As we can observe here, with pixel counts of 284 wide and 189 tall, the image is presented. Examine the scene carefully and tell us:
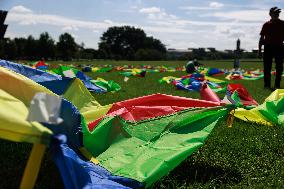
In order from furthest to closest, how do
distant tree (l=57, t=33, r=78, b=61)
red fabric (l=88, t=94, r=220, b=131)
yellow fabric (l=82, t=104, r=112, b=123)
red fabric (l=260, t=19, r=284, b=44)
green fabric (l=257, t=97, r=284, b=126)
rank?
distant tree (l=57, t=33, r=78, b=61), red fabric (l=260, t=19, r=284, b=44), green fabric (l=257, t=97, r=284, b=126), yellow fabric (l=82, t=104, r=112, b=123), red fabric (l=88, t=94, r=220, b=131)

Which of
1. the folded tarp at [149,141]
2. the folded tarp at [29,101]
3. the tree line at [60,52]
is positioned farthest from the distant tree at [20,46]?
the folded tarp at [29,101]

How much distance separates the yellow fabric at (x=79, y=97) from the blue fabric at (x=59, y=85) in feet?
0.13

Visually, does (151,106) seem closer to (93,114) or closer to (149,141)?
(93,114)

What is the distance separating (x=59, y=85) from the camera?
4.83 meters

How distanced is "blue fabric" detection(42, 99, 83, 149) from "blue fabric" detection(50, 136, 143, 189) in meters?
0.15

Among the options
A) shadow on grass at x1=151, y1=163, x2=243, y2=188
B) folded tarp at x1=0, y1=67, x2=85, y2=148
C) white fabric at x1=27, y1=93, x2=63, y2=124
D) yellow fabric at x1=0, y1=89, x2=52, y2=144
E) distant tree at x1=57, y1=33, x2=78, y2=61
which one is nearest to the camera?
white fabric at x1=27, y1=93, x2=63, y2=124

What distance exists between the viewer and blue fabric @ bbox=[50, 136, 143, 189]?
6.70 feet

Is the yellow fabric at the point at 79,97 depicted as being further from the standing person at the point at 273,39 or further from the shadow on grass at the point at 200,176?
the standing person at the point at 273,39

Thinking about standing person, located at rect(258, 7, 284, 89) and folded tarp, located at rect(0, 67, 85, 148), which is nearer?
folded tarp, located at rect(0, 67, 85, 148)

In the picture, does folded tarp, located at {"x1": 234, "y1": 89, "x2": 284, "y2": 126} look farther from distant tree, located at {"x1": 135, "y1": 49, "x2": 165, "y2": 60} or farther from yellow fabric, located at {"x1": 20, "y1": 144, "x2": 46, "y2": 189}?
distant tree, located at {"x1": 135, "y1": 49, "x2": 165, "y2": 60}

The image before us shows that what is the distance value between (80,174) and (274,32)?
27.5ft

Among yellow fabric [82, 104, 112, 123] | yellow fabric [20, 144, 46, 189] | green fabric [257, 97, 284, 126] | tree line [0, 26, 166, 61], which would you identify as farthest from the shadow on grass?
tree line [0, 26, 166, 61]

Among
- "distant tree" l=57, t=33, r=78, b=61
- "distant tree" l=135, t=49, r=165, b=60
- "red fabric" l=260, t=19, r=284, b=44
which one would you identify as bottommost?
"distant tree" l=135, t=49, r=165, b=60

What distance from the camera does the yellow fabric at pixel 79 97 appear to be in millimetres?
4805
